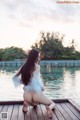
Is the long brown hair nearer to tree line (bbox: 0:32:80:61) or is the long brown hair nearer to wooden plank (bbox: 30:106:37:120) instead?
wooden plank (bbox: 30:106:37:120)

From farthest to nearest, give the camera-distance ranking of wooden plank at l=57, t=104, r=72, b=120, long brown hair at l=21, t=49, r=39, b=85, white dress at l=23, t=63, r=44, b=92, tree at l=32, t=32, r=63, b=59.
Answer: tree at l=32, t=32, r=63, b=59 < white dress at l=23, t=63, r=44, b=92 < long brown hair at l=21, t=49, r=39, b=85 < wooden plank at l=57, t=104, r=72, b=120

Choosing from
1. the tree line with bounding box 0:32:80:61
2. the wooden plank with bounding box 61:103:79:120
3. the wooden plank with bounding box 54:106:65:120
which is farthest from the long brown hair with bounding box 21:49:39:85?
the tree line with bounding box 0:32:80:61

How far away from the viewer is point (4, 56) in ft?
114

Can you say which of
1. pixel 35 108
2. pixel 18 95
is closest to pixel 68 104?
pixel 35 108

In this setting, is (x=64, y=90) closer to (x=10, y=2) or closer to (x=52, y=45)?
(x=10, y=2)

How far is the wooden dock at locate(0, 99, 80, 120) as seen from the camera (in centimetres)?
495

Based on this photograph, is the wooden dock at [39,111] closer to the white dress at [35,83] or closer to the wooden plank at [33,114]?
the wooden plank at [33,114]

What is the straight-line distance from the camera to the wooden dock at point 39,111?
16.2 feet

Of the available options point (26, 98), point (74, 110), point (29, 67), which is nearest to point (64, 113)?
point (74, 110)

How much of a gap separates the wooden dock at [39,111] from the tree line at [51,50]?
27388 millimetres

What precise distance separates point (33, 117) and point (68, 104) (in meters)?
1.13

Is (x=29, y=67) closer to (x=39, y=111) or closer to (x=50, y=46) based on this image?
(x=39, y=111)

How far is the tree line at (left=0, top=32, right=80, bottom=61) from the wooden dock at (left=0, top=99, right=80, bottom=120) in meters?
27.4

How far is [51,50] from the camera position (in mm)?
33719
